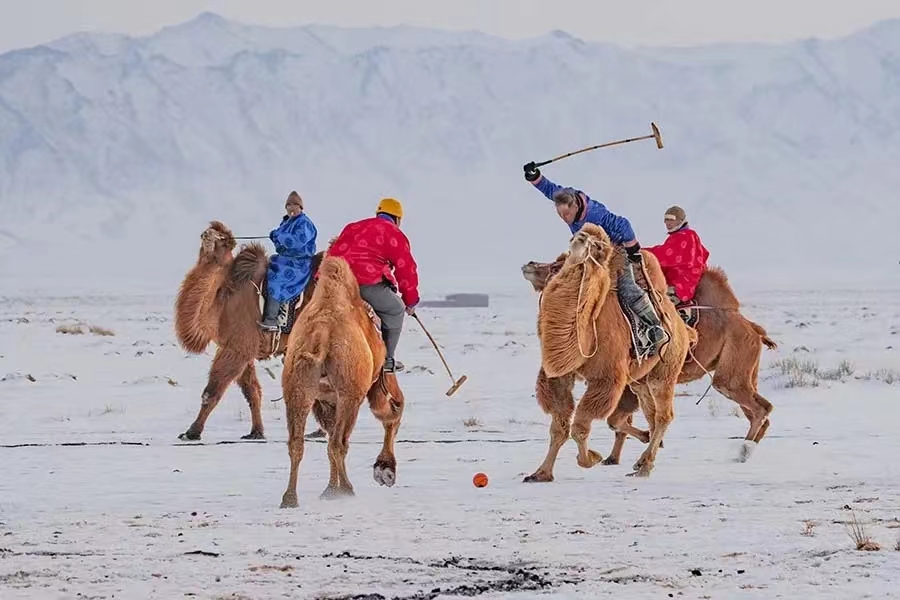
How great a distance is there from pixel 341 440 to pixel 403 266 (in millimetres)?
1263

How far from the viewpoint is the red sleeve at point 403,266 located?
8438 mm

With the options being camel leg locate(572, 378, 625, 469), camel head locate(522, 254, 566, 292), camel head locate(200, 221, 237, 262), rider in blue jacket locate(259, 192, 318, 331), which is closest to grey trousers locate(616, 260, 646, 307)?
camel head locate(522, 254, 566, 292)

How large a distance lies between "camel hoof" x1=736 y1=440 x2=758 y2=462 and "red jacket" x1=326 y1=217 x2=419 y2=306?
261cm

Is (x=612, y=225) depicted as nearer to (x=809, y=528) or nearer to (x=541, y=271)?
(x=541, y=271)

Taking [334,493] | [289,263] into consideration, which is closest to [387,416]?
[334,493]

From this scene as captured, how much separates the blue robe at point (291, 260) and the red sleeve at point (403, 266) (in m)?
2.86

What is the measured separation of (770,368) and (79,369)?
29.5ft

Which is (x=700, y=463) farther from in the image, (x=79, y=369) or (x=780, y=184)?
(x=780, y=184)

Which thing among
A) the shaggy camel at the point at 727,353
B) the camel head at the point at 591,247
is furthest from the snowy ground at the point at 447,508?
the camel head at the point at 591,247

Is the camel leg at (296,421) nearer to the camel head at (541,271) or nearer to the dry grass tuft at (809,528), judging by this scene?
the camel head at (541,271)

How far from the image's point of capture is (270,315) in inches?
442

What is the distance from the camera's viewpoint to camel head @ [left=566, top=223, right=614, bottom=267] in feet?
27.2

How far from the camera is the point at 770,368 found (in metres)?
18.2

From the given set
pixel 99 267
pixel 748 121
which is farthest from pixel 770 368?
pixel 748 121
